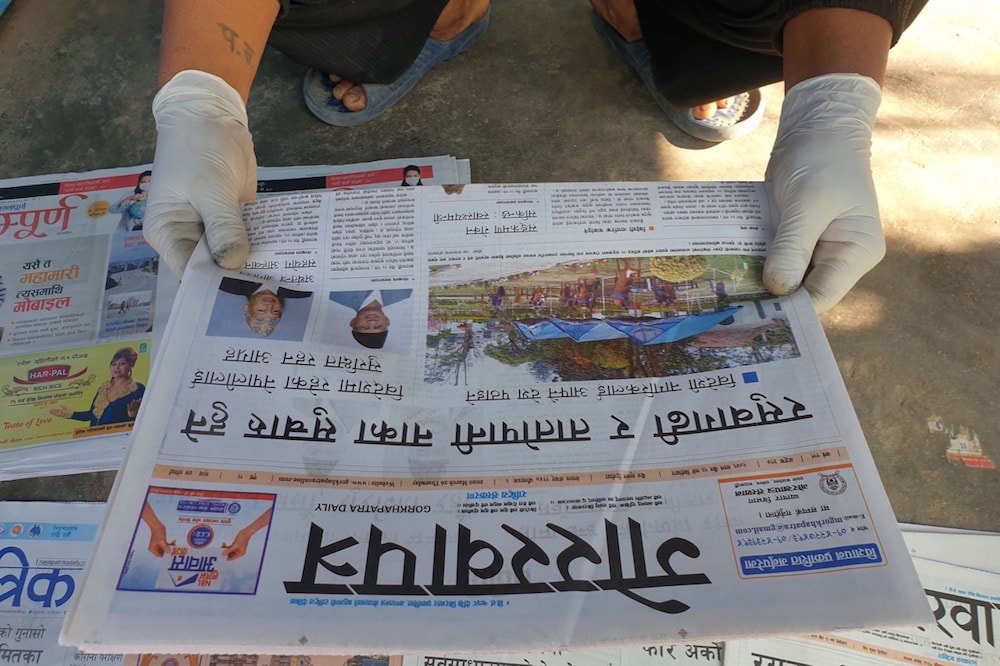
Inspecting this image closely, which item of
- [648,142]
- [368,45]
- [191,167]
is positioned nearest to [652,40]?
[648,142]

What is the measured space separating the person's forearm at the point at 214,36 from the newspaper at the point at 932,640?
967mm

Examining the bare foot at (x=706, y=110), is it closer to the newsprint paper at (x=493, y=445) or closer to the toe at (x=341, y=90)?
the newsprint paper at (x=493, y=445)

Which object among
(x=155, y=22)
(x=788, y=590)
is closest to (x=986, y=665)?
(x=788, y=590)

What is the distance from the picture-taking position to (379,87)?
3.94 feet

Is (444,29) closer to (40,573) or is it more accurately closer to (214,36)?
(214,36)

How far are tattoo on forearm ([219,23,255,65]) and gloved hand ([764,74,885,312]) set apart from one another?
0.68 meters

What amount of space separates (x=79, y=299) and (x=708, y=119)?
1139 mm

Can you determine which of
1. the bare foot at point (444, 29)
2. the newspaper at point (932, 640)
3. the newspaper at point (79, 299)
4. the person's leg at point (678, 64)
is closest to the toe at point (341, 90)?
the bare foot at point (444, 29)

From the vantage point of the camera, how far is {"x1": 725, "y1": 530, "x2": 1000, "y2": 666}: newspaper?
2.48ft

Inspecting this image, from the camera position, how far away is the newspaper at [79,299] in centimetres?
90

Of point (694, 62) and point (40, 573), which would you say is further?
point (694, 62)

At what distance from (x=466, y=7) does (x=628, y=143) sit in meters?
0.41

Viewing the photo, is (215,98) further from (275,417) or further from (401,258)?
(275,417)

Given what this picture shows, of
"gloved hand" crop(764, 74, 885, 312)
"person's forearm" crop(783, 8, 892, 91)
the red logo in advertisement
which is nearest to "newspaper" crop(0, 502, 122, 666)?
the red logo in advertisement
